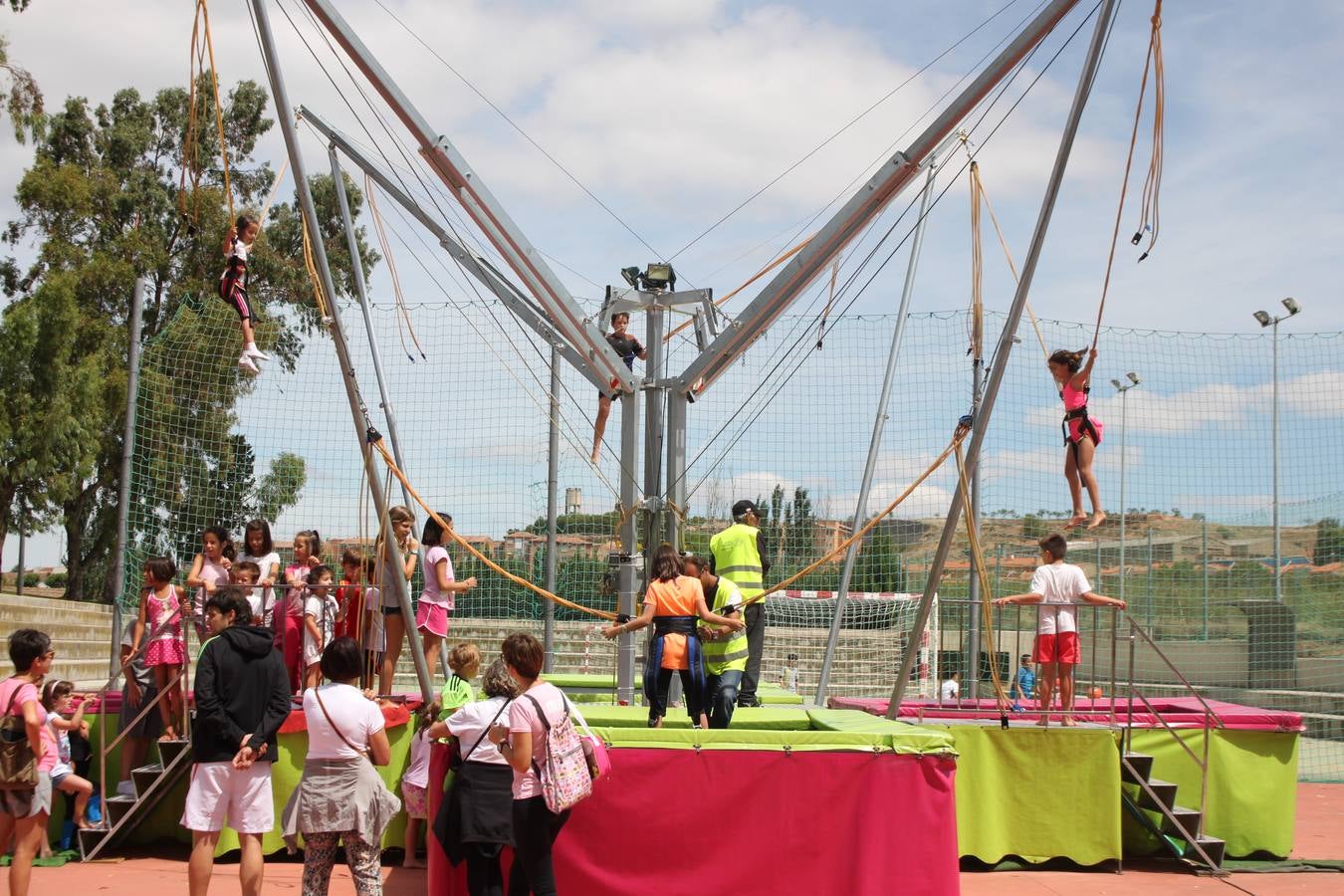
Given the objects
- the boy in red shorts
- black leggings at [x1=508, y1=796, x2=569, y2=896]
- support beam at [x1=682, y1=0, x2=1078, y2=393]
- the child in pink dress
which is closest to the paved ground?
the child in pink dress

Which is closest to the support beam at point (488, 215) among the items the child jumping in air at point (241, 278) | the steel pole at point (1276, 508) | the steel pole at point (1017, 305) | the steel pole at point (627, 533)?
the steel pole at point (627, 533)

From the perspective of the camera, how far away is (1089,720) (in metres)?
8.05

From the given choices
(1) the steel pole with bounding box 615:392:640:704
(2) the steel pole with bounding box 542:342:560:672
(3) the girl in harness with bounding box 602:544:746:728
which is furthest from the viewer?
(2) the steel pole with bounding box 542:342:560:672

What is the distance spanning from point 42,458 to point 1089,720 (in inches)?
748

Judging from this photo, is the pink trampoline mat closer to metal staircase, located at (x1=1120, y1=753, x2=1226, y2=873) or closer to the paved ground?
metal staircase, located at (x1=1120, y1=753, x2=1226, y2=873)

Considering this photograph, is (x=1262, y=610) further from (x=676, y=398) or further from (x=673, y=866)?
(x=673, y=866)

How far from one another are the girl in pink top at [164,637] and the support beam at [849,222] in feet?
12.4

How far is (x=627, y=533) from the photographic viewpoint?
28.4 feet

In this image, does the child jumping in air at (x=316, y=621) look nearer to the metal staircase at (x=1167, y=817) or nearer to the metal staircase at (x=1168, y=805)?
the metal staircase at (x=1168, y=805)

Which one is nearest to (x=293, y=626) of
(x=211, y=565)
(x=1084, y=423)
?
(x=211, y=565)

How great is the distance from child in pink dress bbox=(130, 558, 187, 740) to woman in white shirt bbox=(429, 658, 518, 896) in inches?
132

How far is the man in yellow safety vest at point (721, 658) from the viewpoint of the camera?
7.29 metres

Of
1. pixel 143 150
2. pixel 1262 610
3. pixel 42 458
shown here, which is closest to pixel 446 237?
pixel 1262 610

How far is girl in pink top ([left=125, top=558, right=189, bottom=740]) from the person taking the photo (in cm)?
759
